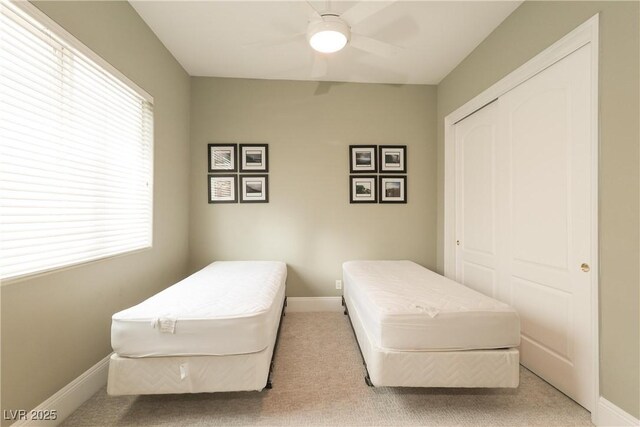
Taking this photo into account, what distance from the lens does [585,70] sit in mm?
1618

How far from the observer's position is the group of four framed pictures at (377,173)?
3.31 meters

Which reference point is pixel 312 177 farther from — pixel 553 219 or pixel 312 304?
pixel 553 219

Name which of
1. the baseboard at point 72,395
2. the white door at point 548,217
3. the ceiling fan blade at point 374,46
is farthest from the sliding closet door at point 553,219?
the baseboard at point 72,395

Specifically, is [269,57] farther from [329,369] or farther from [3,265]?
[329,369]

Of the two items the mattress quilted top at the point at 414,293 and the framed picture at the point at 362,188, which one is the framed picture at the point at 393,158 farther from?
the mattress quilted top at the point at 414,293

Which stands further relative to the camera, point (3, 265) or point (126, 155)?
point (126, 155)

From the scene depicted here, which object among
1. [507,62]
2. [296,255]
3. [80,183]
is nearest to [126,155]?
[80,183]

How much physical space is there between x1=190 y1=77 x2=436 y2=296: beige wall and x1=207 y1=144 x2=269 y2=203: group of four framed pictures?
0.28ft

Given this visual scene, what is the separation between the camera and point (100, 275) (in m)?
1.79

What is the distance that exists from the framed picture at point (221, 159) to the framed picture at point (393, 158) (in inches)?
70.6

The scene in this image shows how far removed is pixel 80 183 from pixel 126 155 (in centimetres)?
52

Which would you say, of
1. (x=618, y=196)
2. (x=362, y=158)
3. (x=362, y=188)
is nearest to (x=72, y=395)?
(x=362, y=188)

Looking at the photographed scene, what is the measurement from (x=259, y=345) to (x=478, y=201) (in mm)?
2388

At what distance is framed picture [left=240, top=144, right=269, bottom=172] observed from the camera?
3.21 metres
